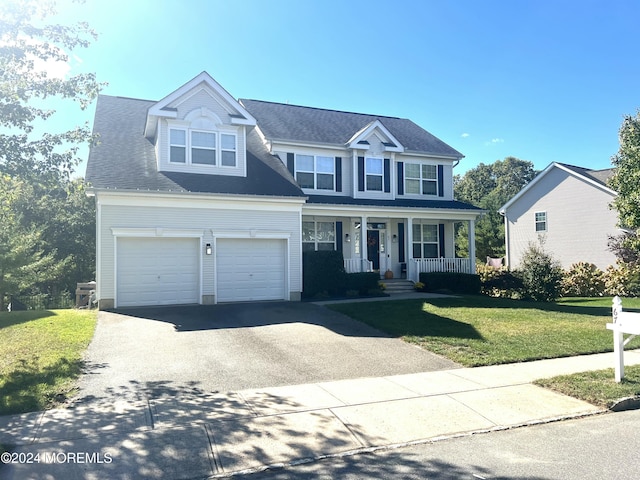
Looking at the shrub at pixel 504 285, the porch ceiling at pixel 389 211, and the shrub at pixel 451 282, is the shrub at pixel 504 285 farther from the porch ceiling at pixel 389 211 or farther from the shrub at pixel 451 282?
the porch ceiling at pixel 389 211

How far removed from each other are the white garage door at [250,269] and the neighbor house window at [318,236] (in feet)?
11.3

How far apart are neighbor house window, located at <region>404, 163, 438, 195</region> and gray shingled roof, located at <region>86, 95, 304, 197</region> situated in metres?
6.37

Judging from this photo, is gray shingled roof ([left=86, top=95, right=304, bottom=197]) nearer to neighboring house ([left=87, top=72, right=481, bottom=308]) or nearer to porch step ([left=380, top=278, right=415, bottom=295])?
neighboring house ([left=87, top=72, right=481, bottom=308])

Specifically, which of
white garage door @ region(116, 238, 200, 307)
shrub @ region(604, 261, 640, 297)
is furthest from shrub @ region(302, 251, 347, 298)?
shrub @ region(604, 261, 640, 297)

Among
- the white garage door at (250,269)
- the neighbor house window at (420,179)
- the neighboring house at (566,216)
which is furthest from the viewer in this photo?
the neighboring house at (566,216)

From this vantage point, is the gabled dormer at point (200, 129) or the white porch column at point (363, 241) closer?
the gabled dormer at point (200, 129)

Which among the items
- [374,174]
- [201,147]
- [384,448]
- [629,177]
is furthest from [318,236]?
[384,448]

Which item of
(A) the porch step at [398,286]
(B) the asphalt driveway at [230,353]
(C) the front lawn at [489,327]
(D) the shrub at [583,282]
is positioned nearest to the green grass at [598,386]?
(C) the front lawn at [489,327]

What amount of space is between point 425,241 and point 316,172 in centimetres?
631

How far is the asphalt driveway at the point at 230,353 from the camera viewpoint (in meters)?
7.27

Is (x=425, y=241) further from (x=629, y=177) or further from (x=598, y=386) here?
(x=598, y=386)

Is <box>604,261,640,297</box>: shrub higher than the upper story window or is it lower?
lower

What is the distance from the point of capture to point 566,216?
86.9 feet

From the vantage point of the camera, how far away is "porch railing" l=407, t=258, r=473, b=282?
20.2m
